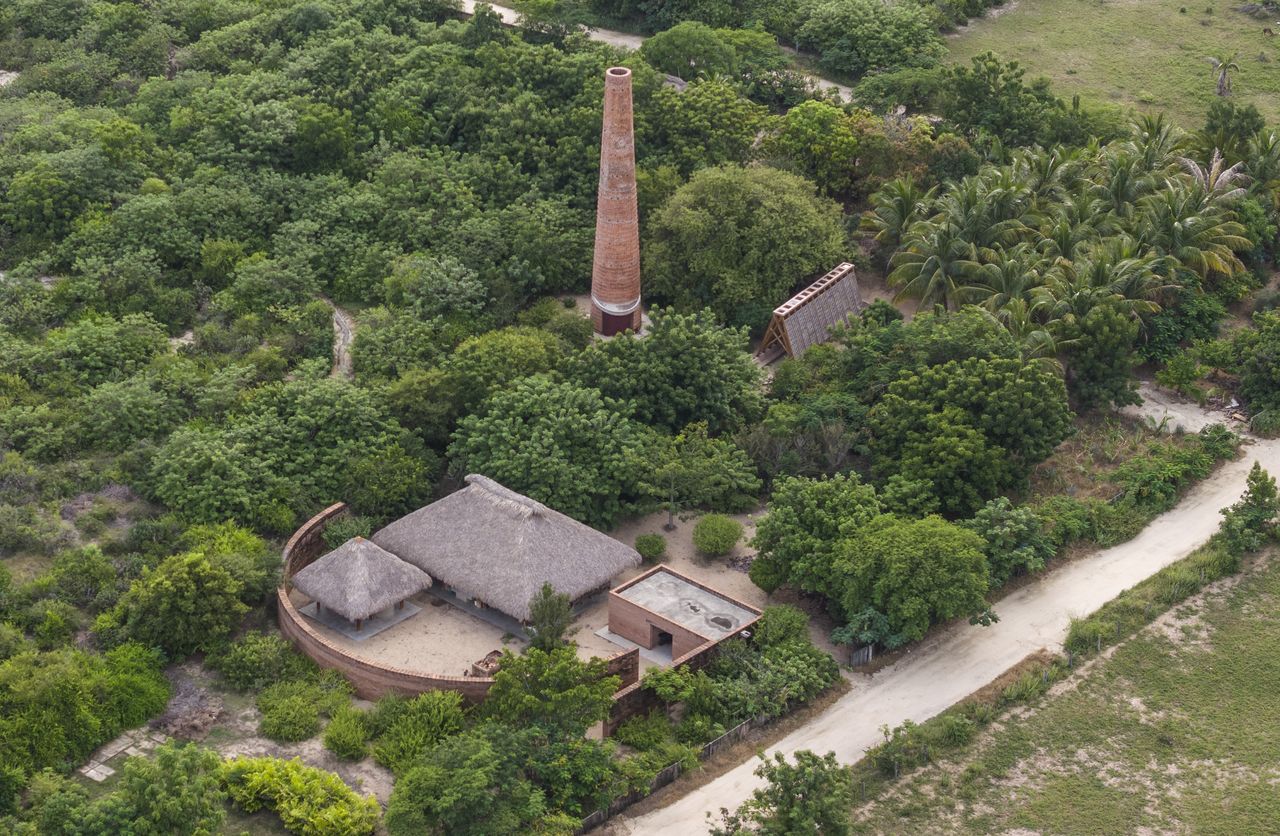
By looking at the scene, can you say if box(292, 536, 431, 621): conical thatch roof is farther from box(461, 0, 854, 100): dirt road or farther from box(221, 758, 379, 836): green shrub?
box(461, 0, 854, 100): dirt road

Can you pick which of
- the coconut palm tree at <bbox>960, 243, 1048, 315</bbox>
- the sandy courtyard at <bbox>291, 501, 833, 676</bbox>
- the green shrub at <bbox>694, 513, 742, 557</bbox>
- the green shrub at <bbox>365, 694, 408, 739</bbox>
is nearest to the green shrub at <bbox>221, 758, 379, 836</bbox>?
the green shrub at <bbox>365, 694, 408, 739</bbox>

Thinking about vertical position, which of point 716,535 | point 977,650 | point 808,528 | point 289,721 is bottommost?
point 289,721

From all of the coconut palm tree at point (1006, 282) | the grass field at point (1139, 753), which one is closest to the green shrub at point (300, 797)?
the grass field at point (1139, 753)

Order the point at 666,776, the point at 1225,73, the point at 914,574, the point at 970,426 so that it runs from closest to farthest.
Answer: the point at 666,776, the point at 914,574, the point at 970,426, the point at 1225,73

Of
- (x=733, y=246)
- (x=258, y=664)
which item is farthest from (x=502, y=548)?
(x=733, y=246)

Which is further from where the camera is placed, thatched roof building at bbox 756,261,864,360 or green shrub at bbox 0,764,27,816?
thatched roof building at bbox 756,261,864,360

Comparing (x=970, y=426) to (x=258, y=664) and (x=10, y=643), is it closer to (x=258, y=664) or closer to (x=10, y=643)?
(x=258, y=664)

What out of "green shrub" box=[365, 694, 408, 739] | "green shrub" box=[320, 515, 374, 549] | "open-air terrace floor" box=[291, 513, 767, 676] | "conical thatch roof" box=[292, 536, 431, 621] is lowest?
"open-air terrace floor" box=[291, 513, 767, 676]

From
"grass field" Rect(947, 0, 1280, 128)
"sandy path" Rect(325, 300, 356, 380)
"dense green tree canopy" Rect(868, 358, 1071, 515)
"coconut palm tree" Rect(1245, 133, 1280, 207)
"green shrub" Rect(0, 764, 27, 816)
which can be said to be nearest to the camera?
"green shrub" Rect(0, 764, 27, 816)
